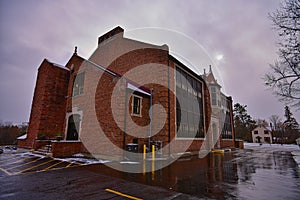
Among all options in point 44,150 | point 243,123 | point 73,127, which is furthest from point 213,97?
point 243,123

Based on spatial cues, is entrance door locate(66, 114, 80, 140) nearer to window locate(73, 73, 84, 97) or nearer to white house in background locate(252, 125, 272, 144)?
window locate(73, 73, 84, 97)

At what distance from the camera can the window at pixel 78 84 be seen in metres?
15.0

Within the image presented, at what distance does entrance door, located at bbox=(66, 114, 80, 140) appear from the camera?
13992 millimetres

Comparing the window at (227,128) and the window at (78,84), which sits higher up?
the window at (78,84)

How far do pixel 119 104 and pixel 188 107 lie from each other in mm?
8010

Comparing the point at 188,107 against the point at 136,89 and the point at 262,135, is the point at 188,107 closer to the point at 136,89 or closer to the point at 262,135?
the point at 136,89

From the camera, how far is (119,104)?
11523 mm

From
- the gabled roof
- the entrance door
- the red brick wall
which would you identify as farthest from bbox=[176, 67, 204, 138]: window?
the red brick wall

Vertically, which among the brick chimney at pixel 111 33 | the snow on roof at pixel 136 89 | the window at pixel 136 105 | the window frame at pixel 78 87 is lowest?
the window at pixel 136 105

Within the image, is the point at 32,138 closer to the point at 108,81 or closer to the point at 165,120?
the point at 108,81

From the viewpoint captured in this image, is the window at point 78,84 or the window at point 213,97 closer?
the window at point 78,84

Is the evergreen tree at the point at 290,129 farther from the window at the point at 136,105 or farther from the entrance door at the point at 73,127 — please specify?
the entrance door at the point at 73,127

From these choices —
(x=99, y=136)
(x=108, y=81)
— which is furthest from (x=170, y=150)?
(x=108, y=81)

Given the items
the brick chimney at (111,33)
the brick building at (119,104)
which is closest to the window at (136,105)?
the brick building at (119,104)
